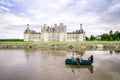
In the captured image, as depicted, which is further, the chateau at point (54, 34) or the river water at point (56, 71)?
the chateau at point (54, 34)

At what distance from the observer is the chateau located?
104 m

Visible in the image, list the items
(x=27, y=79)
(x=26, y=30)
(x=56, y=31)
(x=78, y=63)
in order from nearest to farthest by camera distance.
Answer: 1. (x=27, y=79)
2. (x=78, y=63)
3. (x=56, y=31)
4. (x=26, y=30)

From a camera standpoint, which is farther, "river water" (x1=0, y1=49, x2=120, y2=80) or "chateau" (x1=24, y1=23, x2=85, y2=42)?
"chateau" (x1=24, y1=23, x2=85, y2=42)

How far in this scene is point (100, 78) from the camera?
1558cm

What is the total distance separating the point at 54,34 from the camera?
4112 inches

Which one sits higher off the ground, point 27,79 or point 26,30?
point 26,30

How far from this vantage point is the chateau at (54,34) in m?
104

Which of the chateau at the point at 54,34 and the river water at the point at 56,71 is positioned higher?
the chateau at the point at 54,34


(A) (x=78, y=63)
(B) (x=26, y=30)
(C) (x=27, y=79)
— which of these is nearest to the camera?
(C) (x=27, y=79)

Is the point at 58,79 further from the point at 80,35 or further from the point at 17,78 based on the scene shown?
the point at 80,35

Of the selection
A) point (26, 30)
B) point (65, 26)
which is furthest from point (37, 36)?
point (65, 26)

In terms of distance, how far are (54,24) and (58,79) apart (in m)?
91.4

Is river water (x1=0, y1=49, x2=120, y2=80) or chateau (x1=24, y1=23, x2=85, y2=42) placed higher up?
chateau (x1=24, y1=23, x2=85, y2=42)

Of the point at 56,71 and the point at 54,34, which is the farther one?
the point at 54,34
